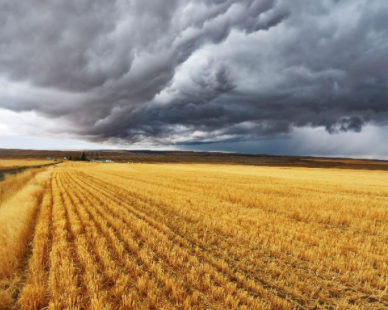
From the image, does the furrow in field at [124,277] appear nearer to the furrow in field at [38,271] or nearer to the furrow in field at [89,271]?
the furrow in field at [89,271]

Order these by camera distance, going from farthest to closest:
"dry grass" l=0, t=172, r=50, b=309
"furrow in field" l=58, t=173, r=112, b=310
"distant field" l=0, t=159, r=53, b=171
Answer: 1. "distant field" l=0, t=159, r=53, b=171
2. "dry grass" l=0, t=172, r=50, b=309
3. "furrow in field" l=58, t=173, r=112, b=310

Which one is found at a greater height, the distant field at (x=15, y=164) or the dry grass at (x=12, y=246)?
the dry grass at (x=12, y=246)

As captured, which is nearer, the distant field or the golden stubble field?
the golden stubble field

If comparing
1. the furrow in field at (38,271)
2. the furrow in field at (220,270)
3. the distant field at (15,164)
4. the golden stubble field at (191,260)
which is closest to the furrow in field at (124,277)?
the golden stubble field at (191,260)

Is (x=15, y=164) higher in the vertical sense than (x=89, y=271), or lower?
lower

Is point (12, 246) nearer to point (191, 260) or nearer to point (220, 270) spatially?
point (191, 260)

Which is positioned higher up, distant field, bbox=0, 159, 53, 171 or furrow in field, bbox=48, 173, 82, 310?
furrow in field, bbox=48, 173, 82, 310

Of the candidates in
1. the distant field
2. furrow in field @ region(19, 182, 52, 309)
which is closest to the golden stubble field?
furrow in field @ region(19, 182, 52, 309)

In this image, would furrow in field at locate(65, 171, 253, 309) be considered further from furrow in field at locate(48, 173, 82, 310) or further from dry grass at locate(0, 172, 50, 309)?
dry grass at locate(0, 172, 50, 309)

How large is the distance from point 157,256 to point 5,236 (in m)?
5.61

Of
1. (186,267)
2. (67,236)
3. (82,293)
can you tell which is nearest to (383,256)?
(186,267)

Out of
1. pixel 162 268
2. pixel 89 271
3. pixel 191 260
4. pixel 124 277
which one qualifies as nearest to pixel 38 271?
pixel 89 271

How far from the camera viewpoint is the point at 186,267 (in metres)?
5.48

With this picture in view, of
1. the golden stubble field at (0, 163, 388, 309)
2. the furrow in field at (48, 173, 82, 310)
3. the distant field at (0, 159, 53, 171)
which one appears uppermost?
the furrow in field at (48, 173, 82, 310)
